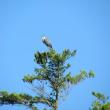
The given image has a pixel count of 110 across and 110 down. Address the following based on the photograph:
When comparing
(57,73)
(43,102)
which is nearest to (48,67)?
(57,73)

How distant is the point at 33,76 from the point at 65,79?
242 centimetres

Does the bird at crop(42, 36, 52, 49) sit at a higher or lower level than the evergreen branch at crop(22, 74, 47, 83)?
higher

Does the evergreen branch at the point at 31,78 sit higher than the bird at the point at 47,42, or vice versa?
the bird at the point at 47,42

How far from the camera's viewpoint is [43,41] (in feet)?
79.4

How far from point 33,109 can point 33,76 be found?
7.90ft

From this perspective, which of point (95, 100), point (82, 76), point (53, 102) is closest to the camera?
point (53, 102)

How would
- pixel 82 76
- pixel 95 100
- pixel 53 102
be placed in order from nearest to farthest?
pixel 53 102
pixel 82 76
pixel 95 100

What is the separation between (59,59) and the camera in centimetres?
2380

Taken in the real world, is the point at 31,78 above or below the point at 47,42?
below

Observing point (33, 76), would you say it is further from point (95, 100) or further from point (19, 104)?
point (95, 100)

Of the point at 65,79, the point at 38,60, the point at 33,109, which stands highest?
the point at 38,60

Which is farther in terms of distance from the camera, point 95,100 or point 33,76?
point 95,100

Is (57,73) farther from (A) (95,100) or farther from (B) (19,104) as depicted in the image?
(A) (95,100)

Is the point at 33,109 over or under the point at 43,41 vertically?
under
